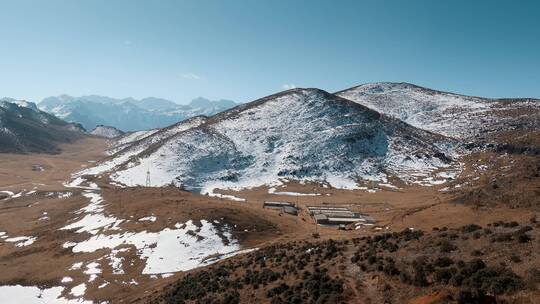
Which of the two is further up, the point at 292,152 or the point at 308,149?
the point at 308,149

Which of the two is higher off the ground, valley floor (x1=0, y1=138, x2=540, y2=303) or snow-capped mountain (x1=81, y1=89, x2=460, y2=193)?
snow-capped mountain (x1=81, y1=89, x2=460, y2=193)

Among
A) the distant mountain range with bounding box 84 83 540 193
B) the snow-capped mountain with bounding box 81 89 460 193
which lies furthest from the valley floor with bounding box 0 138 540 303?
the snow-capped mountain with bounding box 81 89 460 193

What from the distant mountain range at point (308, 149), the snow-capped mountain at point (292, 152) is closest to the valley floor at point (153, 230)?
the distant mountain range at point (308, 149)

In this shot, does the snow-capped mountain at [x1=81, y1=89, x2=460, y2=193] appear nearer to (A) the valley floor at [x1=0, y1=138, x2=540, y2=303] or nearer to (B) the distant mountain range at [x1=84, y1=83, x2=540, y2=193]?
(B) the distant mountain range at [x1=84, y1=83, x2=540, y2=193]

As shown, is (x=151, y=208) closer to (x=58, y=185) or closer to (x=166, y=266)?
(x=166, y=266)

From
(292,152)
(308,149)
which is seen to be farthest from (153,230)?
(308,149)

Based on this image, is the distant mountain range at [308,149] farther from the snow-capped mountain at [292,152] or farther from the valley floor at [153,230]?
the valley floor at [153,230]

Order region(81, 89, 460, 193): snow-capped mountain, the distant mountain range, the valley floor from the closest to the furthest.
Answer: the valley floor < the distant mountain range < region(81, 89, 460, 193): snow-capped mountain

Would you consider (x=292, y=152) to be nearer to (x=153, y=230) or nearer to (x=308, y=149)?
(x=308, y=149)
